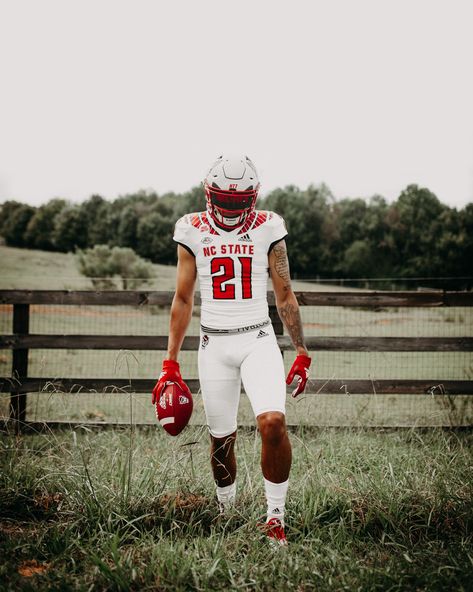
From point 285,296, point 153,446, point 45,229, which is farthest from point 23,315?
point 45,229

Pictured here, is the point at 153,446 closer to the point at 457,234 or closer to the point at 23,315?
the point at 23,315

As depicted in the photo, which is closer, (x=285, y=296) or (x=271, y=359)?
(x=271, y=359)

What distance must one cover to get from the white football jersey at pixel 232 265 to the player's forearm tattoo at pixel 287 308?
0.07m

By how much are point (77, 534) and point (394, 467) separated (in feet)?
7.71

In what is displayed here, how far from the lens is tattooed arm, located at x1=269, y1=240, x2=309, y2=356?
3494 millimetres

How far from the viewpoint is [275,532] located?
303 cm

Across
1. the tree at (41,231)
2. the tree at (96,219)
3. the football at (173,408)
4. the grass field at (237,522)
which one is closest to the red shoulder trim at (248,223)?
the football at (173,408)

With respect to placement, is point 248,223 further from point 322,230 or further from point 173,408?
point 322,230

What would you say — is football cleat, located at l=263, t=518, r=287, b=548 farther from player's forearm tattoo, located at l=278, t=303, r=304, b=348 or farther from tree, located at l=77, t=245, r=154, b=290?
tree, located at l=77, t=245, r=154, b=290

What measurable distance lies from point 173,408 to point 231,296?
0.80m

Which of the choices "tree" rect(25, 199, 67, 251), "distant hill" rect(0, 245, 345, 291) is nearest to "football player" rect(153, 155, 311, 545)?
"distant hill" rect(0, 245, 345, 291)

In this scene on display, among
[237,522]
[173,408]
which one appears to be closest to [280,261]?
[173,408]

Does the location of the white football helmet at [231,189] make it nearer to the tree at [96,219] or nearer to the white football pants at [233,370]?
the white football pants at [233,370]

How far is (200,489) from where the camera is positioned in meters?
3.69
